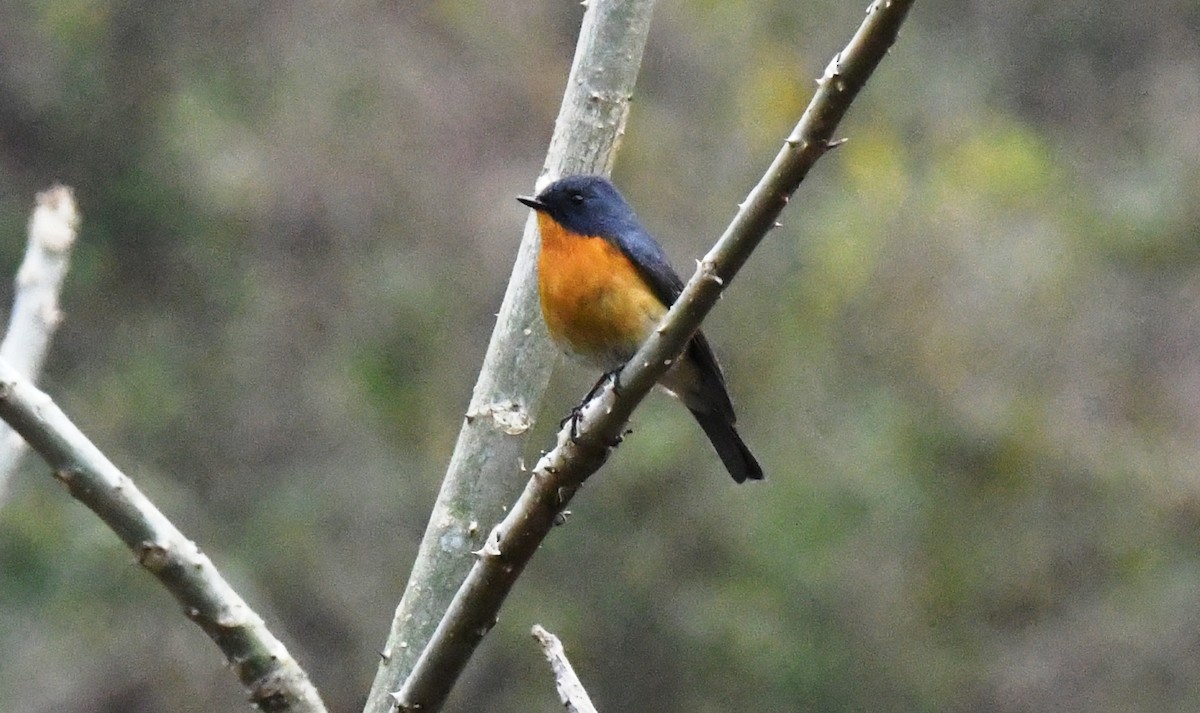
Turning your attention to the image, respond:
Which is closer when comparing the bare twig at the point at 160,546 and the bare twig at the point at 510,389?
the bare twig at the point at 160,546

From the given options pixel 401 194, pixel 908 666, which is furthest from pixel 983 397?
pixel 401 194

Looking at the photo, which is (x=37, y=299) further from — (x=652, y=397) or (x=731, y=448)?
(x=652, y=397)

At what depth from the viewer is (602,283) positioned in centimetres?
366

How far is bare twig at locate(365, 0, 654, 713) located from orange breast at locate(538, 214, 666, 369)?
33 millimetres

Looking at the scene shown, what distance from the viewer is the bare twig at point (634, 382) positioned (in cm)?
216

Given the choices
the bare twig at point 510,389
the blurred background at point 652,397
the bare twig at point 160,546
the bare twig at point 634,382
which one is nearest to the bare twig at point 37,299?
the bare twig at point 160,546

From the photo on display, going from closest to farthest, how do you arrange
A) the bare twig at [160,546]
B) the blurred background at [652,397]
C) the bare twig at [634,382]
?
the bare twig at [634,382] → the bare twig at [160,546] → the blurred background at [652,397]

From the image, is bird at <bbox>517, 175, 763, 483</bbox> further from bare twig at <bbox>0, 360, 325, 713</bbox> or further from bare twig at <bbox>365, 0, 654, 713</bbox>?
bare twig at <bbox>0, 360, 325, 713</bbox>

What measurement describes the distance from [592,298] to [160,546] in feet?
4.10

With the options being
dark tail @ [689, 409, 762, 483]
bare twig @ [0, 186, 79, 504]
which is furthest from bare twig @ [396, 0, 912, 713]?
dark tail @ [689, 409, 762, 483]

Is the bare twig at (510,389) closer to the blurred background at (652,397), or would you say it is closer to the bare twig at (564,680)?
the bare twig at (564,680)

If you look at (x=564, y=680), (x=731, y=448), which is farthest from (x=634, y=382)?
(x=731, y=448)

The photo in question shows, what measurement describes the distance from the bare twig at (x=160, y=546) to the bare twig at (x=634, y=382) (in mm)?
266

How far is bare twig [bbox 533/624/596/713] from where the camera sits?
9.48 ft
